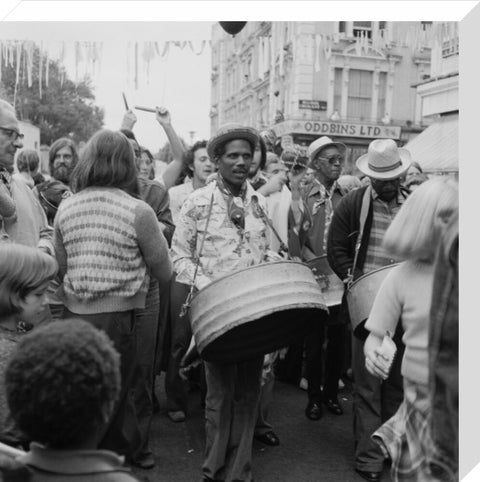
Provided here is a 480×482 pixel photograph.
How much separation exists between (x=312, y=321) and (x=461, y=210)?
80cm

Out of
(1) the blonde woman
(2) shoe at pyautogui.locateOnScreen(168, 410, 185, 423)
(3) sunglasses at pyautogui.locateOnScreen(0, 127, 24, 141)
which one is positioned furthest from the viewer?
(2) shoe at pyautogui.locateOnScreen(168, 410, 185, 423)

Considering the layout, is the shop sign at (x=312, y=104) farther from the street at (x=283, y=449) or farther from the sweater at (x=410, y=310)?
the sweater at (x=410, y=310)

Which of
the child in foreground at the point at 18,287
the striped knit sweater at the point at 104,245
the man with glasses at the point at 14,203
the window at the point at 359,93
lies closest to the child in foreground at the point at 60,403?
the child in foreground at the point at 18,287

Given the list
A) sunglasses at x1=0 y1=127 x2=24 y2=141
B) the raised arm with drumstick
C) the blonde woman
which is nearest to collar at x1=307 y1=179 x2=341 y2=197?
the raised arm with drumstick

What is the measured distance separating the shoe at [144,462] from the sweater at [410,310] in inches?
58.6

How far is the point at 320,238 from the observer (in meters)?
4.08

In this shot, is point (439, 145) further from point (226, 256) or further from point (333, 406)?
point (226, 256)

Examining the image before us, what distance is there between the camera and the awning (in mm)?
3229

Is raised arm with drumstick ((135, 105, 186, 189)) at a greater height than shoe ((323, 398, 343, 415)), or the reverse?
raised arm with drumstick ((135, 105, 186, 189))

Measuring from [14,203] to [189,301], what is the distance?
0.92 metres

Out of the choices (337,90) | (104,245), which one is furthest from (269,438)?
(337,90)

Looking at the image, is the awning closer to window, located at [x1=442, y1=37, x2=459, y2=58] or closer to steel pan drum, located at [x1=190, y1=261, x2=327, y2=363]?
window, located at [x1=442, y1=37, x2=459, y2=58]

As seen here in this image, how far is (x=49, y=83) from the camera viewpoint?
363 centimetres

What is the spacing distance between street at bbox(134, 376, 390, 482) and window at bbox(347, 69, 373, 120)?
285 centimetres
